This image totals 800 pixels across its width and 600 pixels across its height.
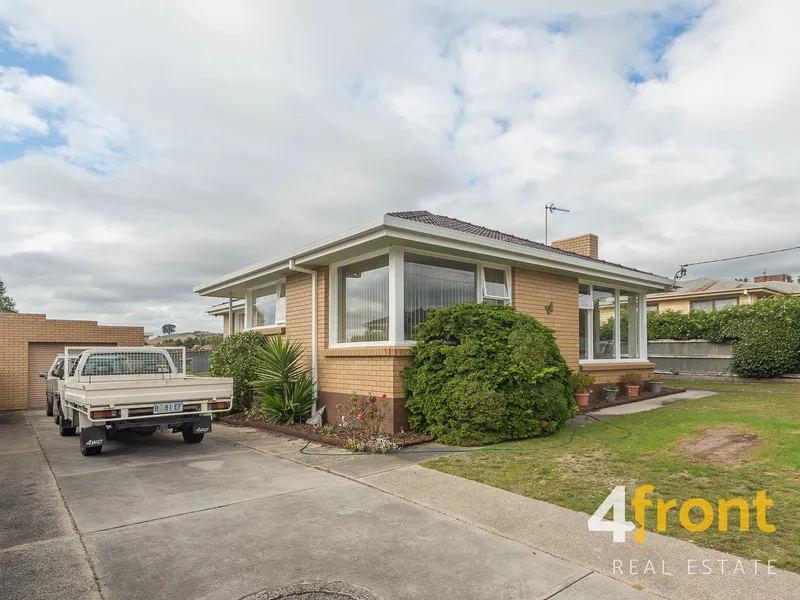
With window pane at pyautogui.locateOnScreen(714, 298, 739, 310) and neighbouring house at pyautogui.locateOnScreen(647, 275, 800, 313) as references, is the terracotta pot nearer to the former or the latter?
neighbouring house at pyautogui.locateOnScreen(647, 275, 800, 313)

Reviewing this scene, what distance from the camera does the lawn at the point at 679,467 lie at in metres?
3.98

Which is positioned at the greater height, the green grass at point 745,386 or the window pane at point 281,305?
the window pane at point 281,305

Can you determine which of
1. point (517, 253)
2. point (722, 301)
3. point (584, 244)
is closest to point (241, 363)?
point (517, 253)

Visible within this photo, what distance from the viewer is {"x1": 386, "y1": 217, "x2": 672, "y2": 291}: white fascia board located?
320 inches

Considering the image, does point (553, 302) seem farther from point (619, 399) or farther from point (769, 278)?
point (769, 278)

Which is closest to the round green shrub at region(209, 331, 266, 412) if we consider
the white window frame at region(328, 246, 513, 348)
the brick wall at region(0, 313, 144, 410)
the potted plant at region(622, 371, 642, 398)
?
the white window frame at region(328, 246, 513, 348)

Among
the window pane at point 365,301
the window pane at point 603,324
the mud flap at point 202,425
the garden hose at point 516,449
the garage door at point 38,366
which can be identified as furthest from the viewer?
the garage door at point 38,366

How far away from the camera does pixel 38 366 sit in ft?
55.1

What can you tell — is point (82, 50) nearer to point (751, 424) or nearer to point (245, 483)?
point (245, 483)

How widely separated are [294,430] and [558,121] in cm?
925

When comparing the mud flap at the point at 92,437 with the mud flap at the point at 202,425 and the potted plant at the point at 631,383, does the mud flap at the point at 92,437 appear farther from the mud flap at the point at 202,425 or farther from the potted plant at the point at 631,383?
the potted plant at the point at 631,383

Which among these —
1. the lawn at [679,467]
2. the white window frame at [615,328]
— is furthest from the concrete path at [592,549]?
the white window frame at [615,328]

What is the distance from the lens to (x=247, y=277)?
1260 cm

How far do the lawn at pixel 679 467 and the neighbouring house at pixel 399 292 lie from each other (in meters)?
2.69
